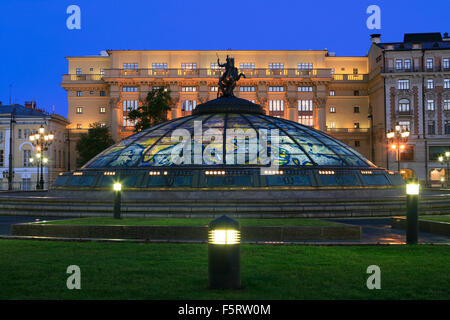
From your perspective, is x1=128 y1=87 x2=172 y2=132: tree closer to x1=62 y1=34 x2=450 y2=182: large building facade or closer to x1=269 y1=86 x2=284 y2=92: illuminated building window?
x1=62 y1=34 x2=450 y2=182: large building facade

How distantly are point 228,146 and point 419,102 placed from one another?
1857 inches

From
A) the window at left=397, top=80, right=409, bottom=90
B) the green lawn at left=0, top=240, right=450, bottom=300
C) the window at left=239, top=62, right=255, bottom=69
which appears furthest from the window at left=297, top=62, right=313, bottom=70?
the green lawn at left=0, top=240, right=450, bottom=300

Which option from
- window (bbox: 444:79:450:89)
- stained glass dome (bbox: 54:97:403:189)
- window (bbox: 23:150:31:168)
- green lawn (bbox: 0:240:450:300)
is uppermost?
window (bbox: 444:79:450:89)

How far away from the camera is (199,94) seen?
2771 inches

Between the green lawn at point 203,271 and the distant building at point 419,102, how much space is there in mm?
55519

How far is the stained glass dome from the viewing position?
2094cm

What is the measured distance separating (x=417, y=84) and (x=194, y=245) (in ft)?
194

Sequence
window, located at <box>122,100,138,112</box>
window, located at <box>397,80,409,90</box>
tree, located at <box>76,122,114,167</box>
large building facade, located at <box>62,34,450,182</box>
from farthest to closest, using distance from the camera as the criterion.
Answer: window, located at <box>122,100,138,112</box>
window, located at <box>397,80,409,90</box>
large building facade, located at <box>62,34,450,182</box>
tree, located at <box>76,122,114,167</box>

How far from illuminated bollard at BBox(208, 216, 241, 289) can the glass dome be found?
15.4 meters

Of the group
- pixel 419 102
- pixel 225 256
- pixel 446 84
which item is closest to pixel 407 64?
pixel 419 102

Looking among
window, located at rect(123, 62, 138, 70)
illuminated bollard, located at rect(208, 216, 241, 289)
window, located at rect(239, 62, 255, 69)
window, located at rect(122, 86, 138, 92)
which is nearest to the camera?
illuminated bollard, located at rect(208, 216, 241, 289)

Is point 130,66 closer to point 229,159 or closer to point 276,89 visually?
point 276,89

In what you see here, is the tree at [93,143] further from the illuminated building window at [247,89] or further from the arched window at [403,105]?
the arched window at [403,105]

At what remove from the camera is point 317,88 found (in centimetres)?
7094
